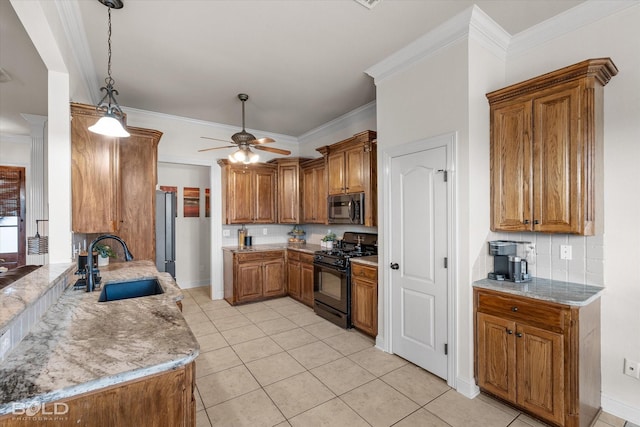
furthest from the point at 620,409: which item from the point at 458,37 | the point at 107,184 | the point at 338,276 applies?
the point at 107,184

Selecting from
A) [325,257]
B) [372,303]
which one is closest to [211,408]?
[372,303]

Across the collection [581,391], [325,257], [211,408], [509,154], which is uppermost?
[509,154]

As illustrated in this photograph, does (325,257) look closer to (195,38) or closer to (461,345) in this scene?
(461,345)

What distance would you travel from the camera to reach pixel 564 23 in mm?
2299

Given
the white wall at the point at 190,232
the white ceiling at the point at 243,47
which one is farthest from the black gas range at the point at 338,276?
the white wall at the point at 190,232

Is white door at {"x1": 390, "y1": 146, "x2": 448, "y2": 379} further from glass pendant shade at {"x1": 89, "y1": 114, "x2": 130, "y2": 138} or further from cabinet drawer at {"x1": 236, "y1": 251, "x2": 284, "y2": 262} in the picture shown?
cabinet drawer at {"x1": 236, "y1": 251, "x2": 284, "y2": 262}

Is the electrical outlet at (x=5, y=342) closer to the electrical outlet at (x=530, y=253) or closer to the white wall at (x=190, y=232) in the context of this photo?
the electrical outlet at (x=530, y=253)

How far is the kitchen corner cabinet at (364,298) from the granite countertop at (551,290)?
3.92 ft

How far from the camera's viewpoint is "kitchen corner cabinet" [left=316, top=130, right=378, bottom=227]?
Answer: 12.4 ft

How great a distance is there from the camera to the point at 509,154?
7.77ft

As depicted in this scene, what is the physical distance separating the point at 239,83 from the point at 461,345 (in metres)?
3.52

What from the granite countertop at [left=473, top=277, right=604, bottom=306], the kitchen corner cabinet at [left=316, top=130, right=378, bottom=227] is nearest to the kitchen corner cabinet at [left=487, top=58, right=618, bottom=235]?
the granite countertop at [left=473, top=277, right=604, bottom=306]

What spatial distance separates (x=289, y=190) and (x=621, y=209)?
4236mm

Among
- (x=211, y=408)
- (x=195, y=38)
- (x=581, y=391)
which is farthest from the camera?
(x=195, y=38)
